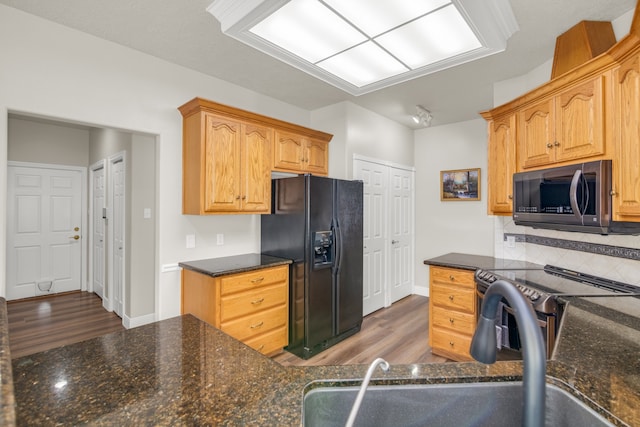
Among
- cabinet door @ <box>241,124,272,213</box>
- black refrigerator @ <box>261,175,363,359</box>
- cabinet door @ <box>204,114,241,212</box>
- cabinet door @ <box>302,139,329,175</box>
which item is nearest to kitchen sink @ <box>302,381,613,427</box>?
black refrigerator @ <box>261,175,363,359</box>

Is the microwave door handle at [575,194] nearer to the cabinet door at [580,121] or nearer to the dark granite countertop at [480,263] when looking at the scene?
the cabinet door at [580,121]

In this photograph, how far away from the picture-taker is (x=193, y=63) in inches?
112

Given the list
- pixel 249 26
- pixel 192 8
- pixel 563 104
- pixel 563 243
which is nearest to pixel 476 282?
pixel 563 243

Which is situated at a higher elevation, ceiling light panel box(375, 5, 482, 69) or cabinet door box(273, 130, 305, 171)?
ceiling light panel box(375, 5, 482, 69)

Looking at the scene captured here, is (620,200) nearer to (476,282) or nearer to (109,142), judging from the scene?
(476,282)

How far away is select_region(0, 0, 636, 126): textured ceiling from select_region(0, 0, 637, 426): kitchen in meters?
0.13

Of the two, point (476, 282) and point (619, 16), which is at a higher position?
point (619, 16)

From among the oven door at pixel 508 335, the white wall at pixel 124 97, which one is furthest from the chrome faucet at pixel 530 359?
the white wall at pixel 124 97

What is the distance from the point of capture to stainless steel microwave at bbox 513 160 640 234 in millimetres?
1828

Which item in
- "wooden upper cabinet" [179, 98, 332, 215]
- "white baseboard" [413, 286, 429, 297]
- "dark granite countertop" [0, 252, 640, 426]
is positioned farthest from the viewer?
"white baseboard" [413, 286, 429, 297]

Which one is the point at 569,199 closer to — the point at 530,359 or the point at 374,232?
the point at 530,359

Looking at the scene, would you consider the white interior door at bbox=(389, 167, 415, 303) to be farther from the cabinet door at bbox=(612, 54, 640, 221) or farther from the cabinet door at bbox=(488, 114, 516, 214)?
the cabinet door at bbox=(612, 54, 640, 221)

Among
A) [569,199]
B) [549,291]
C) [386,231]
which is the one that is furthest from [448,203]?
[549,291]

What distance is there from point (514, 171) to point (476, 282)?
0.98m
